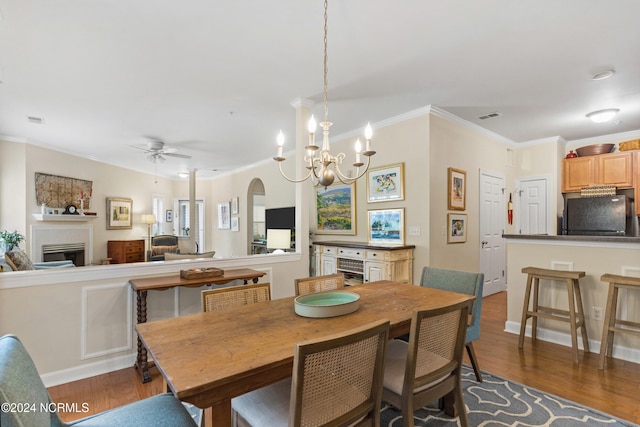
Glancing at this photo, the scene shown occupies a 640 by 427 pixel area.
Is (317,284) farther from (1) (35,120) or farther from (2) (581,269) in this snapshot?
(1) (35,120)

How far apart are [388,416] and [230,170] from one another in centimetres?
760

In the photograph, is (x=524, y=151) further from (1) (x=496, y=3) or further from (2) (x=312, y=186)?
(1) (x=496, y=3)

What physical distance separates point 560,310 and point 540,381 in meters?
0.95

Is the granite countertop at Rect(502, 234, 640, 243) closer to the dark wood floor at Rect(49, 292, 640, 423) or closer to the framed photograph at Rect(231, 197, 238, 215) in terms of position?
the dark wood floor at Rect(49, 292, 640, 423)

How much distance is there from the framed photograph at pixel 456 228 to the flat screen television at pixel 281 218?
275 cm

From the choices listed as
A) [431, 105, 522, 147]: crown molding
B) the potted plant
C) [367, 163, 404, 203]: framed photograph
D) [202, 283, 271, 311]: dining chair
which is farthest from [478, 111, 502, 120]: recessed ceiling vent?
the potted plant

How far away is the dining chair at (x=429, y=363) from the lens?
4.61ft

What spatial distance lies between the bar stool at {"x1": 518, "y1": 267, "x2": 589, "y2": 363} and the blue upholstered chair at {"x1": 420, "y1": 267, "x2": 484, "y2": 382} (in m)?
1.00

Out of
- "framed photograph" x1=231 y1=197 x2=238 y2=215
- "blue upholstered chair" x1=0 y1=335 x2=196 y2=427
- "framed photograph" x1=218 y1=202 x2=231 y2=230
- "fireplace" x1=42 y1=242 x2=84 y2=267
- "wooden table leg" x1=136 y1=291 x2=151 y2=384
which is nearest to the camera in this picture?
"blue upholstered chair" x1=0 y1=335 x2=196 y2=427

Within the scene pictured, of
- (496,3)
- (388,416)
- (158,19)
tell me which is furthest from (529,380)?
(158,19)

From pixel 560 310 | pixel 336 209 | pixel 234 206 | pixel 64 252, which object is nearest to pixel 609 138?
pixel 560 310

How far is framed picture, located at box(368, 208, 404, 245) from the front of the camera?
4.27 m

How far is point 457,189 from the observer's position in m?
4.41

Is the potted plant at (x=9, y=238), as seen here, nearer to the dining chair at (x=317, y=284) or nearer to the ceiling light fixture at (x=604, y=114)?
the dining chair at (x=317, y=284)
